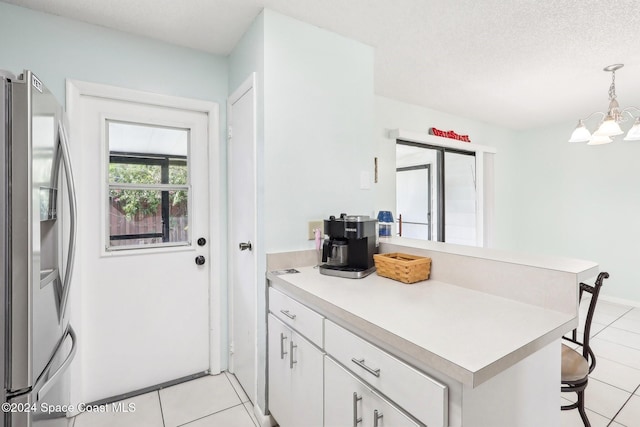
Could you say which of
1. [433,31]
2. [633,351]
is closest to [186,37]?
[433,31]

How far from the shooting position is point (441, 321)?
42.8 inches

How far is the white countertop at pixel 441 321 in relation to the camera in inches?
34.0

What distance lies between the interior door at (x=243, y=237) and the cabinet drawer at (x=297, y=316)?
226 millimetres

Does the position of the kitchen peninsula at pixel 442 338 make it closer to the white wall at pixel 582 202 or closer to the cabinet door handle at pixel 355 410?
the cabinet door handle at pixel 355 410

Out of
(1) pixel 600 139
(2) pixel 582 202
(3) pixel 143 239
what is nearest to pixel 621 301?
(2) pixel 582 202

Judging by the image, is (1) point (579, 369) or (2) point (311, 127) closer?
(1) point (579, 369)

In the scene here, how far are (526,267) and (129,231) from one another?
2.26 meters

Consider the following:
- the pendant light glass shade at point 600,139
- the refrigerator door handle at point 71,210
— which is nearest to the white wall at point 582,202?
the pendant light glass shade at point 600,139

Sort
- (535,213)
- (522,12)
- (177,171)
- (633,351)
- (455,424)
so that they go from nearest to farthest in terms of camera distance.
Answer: (455,424)
(522,12)
(177,171)
(633,351)
(535,213)

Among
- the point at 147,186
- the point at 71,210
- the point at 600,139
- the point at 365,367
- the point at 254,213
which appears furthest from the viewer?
the point at 600,139

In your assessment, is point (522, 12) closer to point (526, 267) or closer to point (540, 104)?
point (526, 267)

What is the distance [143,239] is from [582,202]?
16.8 feet

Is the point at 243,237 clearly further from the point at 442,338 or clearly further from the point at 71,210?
the point at 442,338

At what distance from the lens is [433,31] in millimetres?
2012
